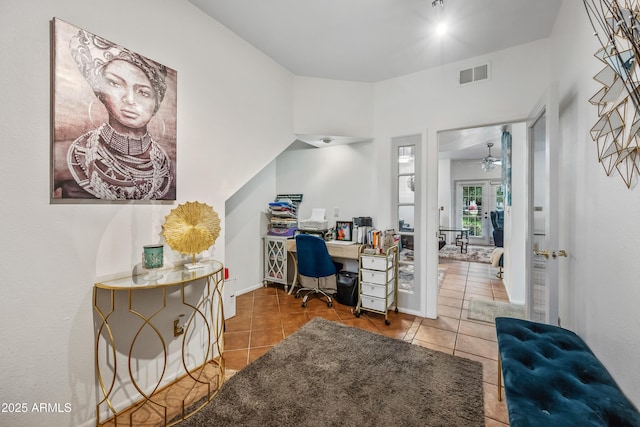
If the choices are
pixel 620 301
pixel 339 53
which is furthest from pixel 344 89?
pixel 620 301

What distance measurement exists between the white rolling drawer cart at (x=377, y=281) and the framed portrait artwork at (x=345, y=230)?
0.44 meters

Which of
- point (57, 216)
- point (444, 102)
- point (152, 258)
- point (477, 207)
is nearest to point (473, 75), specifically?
point (444, 102)

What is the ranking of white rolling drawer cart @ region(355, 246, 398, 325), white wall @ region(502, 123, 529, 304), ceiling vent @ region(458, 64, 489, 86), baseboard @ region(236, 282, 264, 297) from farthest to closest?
baseboard @ region(236, 282, 264, 297)
white wall @ region(502, 123, 529, 304)
white rolling drawer cart @ region(355, 246, 398, 325)
ceiling vent @ region(458, 64, 489, 86)

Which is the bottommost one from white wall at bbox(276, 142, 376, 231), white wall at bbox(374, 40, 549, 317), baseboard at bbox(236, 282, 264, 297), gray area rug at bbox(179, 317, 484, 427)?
gray area rug at bbox(179, 317, 484, 427)

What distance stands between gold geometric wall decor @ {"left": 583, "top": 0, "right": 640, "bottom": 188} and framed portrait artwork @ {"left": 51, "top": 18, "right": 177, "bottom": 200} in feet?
7.43

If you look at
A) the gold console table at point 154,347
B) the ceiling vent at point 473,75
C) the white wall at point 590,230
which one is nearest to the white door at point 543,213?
the white wall at point 590,230

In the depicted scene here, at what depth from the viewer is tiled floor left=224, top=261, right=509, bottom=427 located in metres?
2.13

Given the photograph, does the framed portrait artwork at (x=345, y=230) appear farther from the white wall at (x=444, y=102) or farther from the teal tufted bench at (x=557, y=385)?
the teal tufted bench at (x=557, y=385)

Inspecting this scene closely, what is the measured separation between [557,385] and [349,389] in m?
1.19

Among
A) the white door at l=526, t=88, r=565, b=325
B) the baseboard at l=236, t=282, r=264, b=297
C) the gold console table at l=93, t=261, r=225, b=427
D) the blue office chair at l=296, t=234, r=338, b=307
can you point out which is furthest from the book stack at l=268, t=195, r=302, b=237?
the white door at l=526, t=88, r=565, b=325

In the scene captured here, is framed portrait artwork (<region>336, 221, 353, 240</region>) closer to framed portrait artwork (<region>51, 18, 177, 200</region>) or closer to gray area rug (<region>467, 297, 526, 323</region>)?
gray area rug (<region>467, 297, 526, 323</region>)

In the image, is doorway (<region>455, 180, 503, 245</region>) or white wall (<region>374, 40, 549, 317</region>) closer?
white wall (<region>374, 40, 549, 317</region>)

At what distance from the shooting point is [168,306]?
188 cm

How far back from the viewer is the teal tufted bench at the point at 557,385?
913mm
